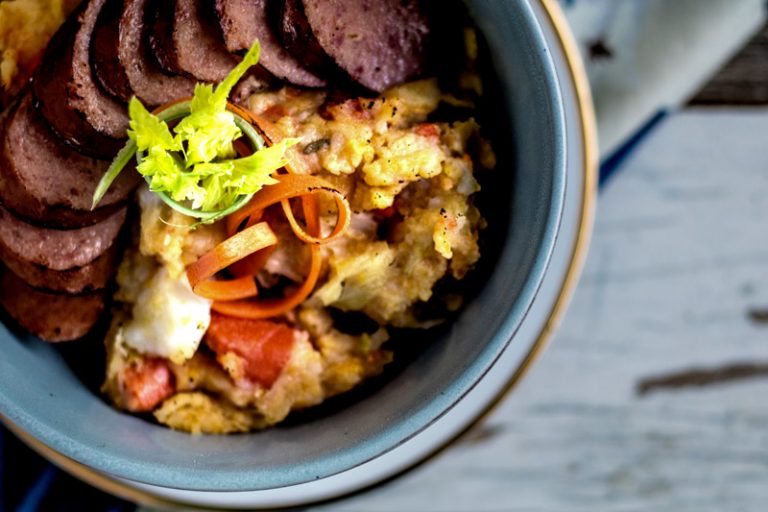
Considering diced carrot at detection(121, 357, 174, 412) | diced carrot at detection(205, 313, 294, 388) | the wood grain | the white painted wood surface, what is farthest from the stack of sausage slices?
the wood grain

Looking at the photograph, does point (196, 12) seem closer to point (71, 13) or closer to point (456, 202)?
point (71, 13)

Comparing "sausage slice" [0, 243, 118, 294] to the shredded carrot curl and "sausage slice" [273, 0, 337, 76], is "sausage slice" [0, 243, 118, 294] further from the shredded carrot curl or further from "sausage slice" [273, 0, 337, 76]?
"sausage slice" [273, 0, 337, 76]

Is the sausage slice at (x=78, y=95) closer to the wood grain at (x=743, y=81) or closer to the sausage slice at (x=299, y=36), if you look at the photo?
the sausage slice at (x=299, y=36)

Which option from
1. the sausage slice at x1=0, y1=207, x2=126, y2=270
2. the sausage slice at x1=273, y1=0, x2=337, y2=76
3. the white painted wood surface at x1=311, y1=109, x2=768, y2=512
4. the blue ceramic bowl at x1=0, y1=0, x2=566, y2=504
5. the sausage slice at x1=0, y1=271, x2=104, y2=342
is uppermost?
the sausage slice at x1=273, y1=0, x2=337, y2=76

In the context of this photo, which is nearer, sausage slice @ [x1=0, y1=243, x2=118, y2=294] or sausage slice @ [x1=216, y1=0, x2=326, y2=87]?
sausage slice @ [x1=216, y1=0, x2=326, y2=87]

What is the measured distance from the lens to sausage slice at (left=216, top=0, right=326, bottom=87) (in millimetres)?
1774

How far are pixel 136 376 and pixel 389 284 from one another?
0.61m

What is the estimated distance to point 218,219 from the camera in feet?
6.14

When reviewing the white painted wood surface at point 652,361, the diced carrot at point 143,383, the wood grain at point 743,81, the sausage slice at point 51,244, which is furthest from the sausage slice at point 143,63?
the wood grain at point 743,81

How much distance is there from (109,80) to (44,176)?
9.9 inches

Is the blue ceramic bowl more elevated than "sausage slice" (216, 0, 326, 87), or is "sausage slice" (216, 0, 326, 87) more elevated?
"sausage slice" (216, 0, 326, 87)

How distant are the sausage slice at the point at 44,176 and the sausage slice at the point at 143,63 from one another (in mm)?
176

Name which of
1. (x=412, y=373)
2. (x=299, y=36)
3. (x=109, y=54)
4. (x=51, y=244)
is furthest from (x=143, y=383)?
(x=299, y=36)

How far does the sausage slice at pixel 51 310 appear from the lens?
1.92 meters
